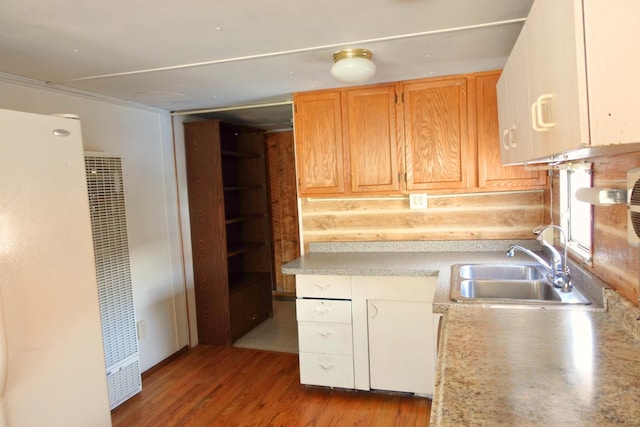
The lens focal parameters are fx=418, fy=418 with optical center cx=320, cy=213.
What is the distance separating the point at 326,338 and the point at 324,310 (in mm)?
183

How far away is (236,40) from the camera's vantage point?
72.7 inches

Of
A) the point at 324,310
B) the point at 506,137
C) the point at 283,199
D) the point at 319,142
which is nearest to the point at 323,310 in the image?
the point at 324,310

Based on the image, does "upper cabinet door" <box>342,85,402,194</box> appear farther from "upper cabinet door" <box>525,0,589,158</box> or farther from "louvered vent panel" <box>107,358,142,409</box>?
"louvered vent panel" <box>107,358,142,409</box>

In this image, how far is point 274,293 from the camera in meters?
5.03

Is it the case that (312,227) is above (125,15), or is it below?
below

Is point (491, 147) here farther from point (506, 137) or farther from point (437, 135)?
point (506, 137)

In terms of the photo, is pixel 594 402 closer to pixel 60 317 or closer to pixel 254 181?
pixel 60 317

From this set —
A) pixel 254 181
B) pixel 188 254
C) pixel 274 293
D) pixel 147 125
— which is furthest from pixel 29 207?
pixel 274 293

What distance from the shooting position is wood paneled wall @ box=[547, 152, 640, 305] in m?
1.36

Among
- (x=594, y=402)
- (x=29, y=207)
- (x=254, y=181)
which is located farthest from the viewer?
(x=254, y=181)

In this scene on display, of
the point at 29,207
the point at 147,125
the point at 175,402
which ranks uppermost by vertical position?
the point at 147,125

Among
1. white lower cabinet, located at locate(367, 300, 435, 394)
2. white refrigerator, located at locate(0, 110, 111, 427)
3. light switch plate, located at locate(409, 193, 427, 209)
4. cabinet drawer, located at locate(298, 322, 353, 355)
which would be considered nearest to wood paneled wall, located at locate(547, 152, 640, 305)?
white lower cabinet, located at locate(367, 300, 435, 394)

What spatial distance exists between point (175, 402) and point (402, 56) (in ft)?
8.21

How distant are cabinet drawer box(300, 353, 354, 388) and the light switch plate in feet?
3.63
